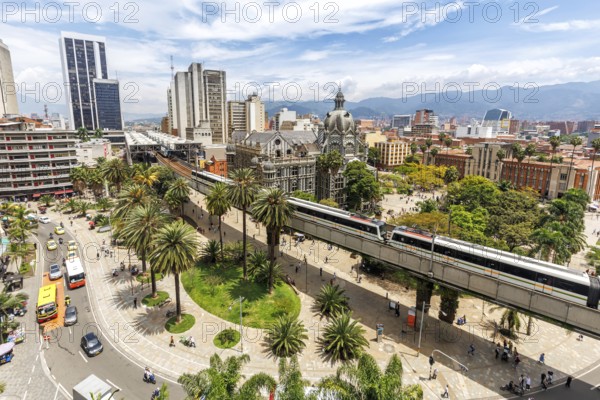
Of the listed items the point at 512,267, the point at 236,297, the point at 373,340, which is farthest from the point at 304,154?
the point at 512,267

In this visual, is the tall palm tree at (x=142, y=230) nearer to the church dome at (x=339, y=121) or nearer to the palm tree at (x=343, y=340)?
the palm tree at (x=343, y=340)

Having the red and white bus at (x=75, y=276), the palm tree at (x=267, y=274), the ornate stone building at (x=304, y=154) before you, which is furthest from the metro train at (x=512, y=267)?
the red and white bus at (x=75, y=276)

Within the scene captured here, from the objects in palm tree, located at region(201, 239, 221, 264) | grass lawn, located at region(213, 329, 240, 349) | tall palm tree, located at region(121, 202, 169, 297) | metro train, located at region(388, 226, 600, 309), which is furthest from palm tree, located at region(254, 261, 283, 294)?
metro train, located at region(388, 226, 600, 309)

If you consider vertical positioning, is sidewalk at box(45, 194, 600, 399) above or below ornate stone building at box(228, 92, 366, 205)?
below

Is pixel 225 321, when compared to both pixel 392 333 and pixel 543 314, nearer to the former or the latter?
pixel 392 333

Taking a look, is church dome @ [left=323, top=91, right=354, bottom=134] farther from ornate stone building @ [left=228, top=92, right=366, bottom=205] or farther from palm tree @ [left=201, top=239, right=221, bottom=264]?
palm tree @ [left=201, top=239, right=221, bottom=264]

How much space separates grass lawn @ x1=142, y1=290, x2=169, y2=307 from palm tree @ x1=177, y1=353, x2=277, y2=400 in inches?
1114

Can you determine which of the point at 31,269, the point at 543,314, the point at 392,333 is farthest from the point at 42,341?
the point at 543,314

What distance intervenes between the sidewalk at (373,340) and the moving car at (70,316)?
2840 mm

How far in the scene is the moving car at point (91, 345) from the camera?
36.9 metres

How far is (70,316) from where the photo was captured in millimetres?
42562

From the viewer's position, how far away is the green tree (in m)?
94.8

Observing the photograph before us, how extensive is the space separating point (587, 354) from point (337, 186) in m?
69.7

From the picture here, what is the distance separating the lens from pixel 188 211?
9244 cm
